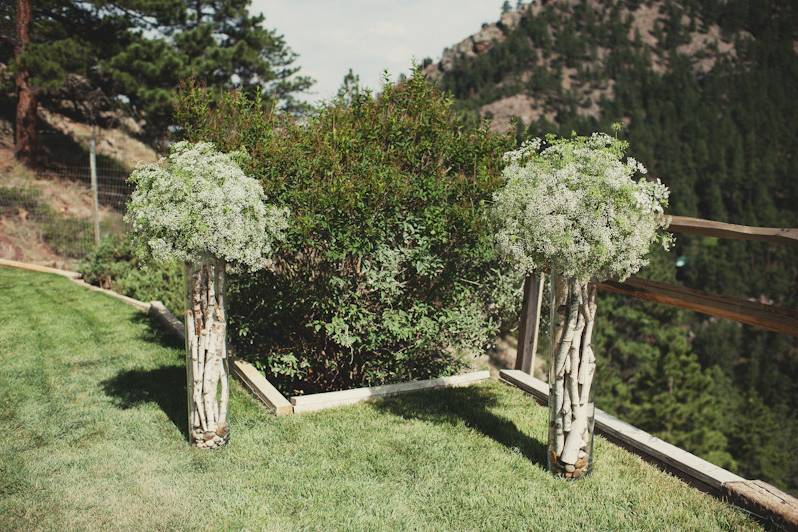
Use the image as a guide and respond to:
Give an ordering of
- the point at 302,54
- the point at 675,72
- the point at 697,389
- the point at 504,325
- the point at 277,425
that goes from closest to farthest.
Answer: the point at 277,425, the point at 504,325, the point at 302,54, the point at 697,389, the point at 675,72

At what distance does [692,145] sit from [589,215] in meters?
76.9

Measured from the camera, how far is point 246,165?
5.20 meters

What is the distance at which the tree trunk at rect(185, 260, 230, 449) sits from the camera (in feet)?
13.7

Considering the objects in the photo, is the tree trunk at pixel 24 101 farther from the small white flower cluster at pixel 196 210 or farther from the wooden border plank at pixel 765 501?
the wooden border plank at pixel 765 501

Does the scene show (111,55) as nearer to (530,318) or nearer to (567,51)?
(530,318)

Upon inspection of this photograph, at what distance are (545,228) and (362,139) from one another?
2706mm

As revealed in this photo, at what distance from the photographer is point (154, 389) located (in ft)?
18.2

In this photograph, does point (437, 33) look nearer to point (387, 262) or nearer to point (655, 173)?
point (655, 173)

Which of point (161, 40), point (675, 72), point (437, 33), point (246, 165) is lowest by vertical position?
point (246, 165)

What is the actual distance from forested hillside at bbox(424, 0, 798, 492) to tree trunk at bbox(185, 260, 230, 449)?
19.8 meters

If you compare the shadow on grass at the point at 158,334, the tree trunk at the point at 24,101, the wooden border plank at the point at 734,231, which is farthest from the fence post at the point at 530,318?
the tree trunk at the point at 24,101

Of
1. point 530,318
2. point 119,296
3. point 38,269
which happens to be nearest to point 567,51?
point 38,269

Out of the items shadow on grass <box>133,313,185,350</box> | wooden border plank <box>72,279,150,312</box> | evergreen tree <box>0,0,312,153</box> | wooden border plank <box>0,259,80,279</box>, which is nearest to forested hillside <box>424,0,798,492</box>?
evergreen tree <box>0,0,312,153</box>

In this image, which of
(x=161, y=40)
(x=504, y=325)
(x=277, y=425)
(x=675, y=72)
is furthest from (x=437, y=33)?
(x=675, y=72)
